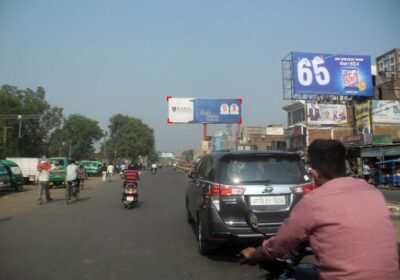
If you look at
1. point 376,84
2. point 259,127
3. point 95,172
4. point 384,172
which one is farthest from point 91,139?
point 384,172

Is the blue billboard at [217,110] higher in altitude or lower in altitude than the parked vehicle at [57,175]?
higher

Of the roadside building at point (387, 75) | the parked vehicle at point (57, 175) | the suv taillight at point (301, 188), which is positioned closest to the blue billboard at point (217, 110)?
the roadside building at point (387, 75)

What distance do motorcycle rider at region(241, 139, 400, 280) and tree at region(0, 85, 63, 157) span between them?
62.9m

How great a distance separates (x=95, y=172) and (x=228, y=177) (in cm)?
4224

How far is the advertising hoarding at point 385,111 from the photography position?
3962 cm

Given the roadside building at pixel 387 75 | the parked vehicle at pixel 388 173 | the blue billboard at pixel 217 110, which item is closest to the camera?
the parked vehicle at pixel 388 173

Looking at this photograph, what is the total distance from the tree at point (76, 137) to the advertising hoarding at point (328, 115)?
64795 mm

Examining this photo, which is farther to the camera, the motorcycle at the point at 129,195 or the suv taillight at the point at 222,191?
the motorcycle at the point at 129,195

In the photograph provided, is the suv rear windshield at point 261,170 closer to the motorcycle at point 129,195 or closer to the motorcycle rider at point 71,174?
the motorcycle at point 129,195

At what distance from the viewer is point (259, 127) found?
87312 millimetres

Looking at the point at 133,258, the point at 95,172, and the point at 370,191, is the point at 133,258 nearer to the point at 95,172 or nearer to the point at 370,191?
the point at 370,191

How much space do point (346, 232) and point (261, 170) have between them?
4369 mm

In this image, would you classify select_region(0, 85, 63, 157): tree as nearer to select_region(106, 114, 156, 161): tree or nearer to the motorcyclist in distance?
select_region(106, 114, 156, 161): tree

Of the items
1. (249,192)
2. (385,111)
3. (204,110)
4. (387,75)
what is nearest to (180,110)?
(204,110)
